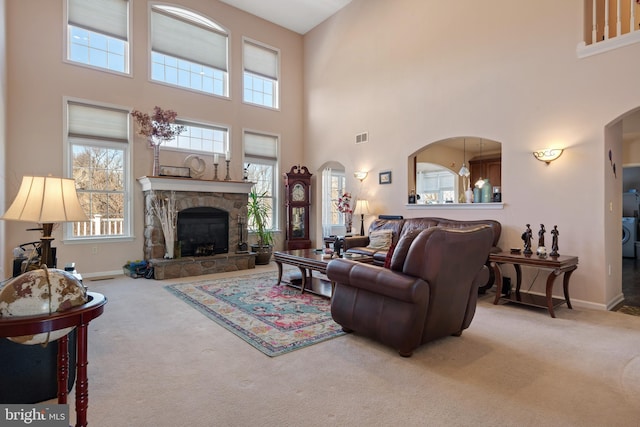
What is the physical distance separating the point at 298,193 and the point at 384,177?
2209mm

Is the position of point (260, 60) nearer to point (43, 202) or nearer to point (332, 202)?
point (332, 202)

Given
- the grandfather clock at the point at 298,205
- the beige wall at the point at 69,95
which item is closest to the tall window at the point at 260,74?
the beige wall at the point at 69,95

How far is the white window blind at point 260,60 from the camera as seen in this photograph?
7707mm

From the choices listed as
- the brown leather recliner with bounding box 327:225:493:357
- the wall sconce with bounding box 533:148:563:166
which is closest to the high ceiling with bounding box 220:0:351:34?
the wall sconce with bounding box 533:148:563:166

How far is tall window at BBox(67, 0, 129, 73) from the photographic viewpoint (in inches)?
223

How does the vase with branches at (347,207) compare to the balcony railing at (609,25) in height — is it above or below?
below

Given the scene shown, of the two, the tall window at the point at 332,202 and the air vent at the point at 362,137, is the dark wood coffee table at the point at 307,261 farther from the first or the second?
the tall window at the point at 332,202

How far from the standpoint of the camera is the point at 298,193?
313 inches

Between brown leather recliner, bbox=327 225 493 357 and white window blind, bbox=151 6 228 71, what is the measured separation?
590 centimetres

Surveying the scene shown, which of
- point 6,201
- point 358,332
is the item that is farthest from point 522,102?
point 6,201

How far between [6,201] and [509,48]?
23.9 feet

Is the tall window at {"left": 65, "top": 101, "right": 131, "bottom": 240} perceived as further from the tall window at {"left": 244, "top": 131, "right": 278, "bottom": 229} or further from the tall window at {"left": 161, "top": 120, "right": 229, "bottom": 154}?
the tall window at {"left": 244, "top": 131, "right": 278, "bottom": 229}

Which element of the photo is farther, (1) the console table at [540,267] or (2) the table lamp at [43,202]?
(1) the console table at [540,267]

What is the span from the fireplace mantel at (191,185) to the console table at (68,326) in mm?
4418
